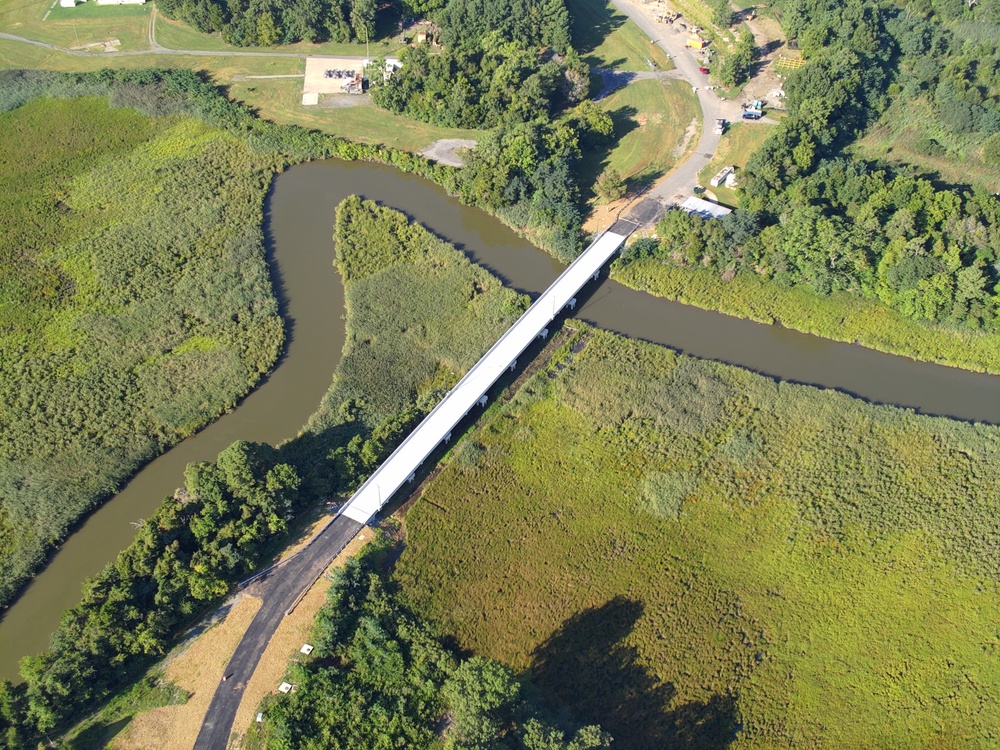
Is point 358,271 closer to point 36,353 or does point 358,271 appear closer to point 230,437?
point 230,437

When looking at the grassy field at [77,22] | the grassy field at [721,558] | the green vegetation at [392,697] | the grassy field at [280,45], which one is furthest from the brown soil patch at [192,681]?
the grassy field at [77,22]

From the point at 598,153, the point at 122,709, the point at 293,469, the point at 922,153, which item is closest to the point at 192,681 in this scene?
the point at 122,709

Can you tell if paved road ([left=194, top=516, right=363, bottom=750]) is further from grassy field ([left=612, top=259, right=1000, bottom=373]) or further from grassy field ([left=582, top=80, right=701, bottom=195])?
grassy field ([left=582, top=80, right=701, bottom=195])

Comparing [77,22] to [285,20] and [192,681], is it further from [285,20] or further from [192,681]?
[192,681]

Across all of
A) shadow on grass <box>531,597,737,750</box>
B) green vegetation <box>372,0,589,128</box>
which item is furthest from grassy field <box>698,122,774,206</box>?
shadow on grass <box>531,597,737,750</box>

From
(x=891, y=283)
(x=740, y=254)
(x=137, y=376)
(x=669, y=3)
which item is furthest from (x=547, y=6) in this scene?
(x=137, y=376)

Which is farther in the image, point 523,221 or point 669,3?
point 669,3

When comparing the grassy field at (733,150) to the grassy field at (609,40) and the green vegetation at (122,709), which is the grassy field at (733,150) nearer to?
the grassy field at (609,40)
